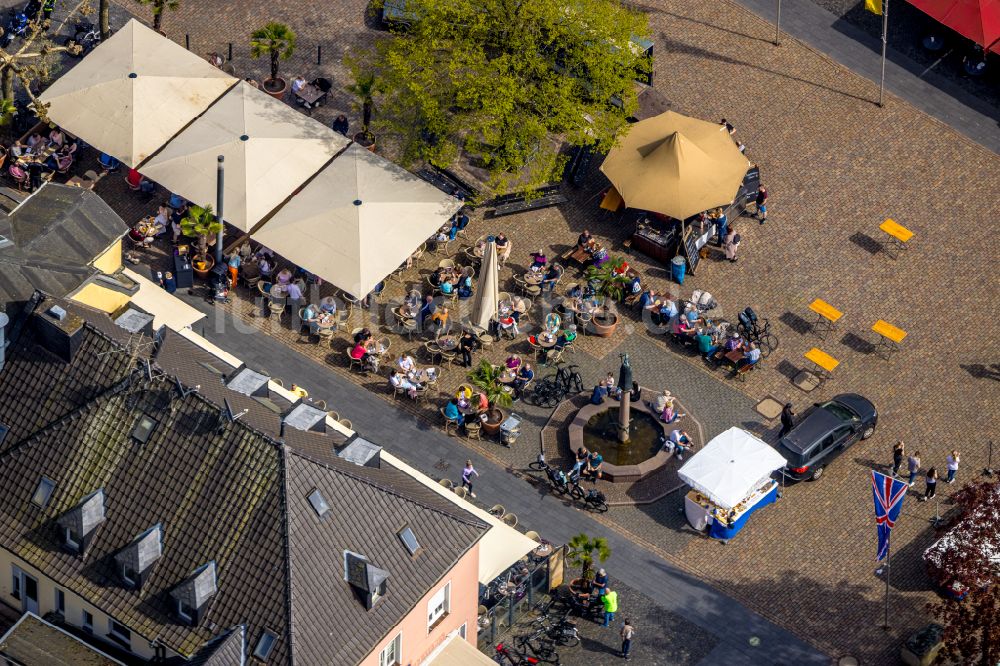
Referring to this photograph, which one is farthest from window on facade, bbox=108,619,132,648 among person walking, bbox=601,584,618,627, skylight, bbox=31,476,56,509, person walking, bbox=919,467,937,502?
person walking, bbox=919,467,937,502

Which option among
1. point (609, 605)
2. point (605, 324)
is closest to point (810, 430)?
point (605, 324)

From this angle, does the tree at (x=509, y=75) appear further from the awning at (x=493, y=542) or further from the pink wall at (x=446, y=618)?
the pink wall at (x=446, y=618)

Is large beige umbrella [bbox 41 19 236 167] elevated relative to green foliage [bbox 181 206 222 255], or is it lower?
elevated

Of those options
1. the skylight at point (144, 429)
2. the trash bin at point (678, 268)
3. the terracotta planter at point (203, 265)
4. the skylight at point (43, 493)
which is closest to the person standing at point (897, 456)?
the trash bin at point (678, 268)

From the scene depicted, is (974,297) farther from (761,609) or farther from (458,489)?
(458,489)

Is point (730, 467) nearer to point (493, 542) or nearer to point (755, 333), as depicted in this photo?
point (755, 333)

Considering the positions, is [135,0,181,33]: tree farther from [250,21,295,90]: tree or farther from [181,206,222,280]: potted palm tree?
[181,206,222,280]: potted palm tree
